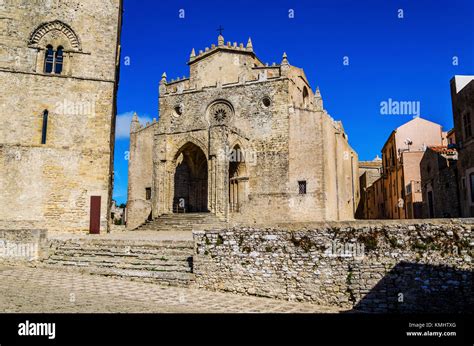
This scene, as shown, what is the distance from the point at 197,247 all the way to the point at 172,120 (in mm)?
21352

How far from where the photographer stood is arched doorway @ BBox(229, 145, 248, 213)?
1136 inches

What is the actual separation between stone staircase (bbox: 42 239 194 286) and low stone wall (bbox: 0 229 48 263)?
46cm

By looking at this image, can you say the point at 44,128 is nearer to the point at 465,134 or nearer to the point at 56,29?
the point at 56,29

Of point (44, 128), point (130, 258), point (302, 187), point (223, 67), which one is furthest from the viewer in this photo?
point (223, 67)

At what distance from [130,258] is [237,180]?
17015 mm

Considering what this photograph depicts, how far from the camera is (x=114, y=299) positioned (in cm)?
898

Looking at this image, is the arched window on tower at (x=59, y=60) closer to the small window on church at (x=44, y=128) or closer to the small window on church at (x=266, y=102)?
the small window on church at (x=44, y=128)

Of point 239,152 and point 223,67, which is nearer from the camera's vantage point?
point 239,152

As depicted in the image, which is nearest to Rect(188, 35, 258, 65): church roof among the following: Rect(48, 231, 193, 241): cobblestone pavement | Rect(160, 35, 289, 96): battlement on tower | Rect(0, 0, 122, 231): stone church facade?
Rect(160, 35, 289, 96): battlement on tower

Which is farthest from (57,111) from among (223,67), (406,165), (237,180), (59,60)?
(406,165)

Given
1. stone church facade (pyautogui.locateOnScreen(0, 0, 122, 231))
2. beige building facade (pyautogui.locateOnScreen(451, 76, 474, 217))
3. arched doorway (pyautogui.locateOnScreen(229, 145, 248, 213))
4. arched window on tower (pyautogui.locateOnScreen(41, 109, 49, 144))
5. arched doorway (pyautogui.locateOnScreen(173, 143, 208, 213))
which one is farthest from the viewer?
arched doorway (pyautogui.locateOnScreen(173, 143, 208, 213))

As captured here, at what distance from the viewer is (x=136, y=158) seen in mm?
31797

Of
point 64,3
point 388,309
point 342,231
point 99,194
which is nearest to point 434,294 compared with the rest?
point 388,309

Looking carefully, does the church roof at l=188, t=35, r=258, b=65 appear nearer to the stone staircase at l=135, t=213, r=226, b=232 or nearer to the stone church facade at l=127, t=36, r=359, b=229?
the stone church facade at l=127, t=36, r=359, b=229
